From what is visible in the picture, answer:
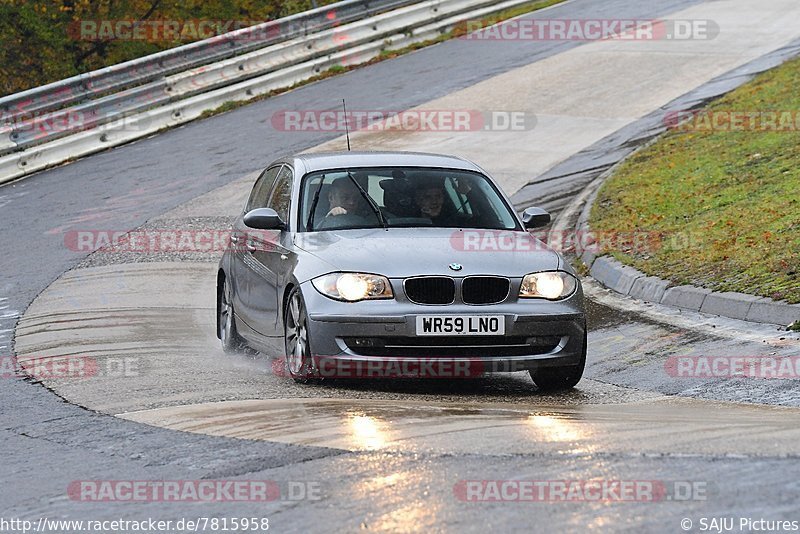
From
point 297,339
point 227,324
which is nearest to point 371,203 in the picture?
point 297,339

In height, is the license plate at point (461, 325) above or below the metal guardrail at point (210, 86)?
above

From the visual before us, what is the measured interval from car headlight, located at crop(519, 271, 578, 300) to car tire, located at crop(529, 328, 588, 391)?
0.29 meters

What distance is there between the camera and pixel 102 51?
35.2 m

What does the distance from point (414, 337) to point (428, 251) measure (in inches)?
25.4

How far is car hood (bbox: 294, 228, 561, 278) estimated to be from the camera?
8.59m

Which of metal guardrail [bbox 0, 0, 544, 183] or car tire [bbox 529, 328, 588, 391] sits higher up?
car tire [bbox 529, 328, 588, 391]

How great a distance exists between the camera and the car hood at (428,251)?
8594mm

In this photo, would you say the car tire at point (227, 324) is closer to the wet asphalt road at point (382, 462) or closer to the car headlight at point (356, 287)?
the wet asphalt road at point (382, 462)

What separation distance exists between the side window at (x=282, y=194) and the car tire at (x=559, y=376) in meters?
2.16

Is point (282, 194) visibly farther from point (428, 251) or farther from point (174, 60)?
point (174, 60)

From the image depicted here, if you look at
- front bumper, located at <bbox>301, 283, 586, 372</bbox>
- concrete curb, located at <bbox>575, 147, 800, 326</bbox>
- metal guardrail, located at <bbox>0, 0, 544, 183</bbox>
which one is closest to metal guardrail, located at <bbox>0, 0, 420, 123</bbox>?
metal guardrail, located at <bbox>0, 0, 544, 183</bbox>

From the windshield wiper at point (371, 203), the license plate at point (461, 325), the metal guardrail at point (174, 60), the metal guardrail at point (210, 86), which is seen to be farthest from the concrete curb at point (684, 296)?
the metal guardrail at point (174, 60)

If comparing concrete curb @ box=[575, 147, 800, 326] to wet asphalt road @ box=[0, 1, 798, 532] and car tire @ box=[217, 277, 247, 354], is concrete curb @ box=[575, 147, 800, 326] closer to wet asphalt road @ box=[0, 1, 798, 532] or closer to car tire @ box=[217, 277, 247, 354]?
wet asphalt road @ box=[0, 1, 798, 532]

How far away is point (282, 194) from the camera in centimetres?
1045
